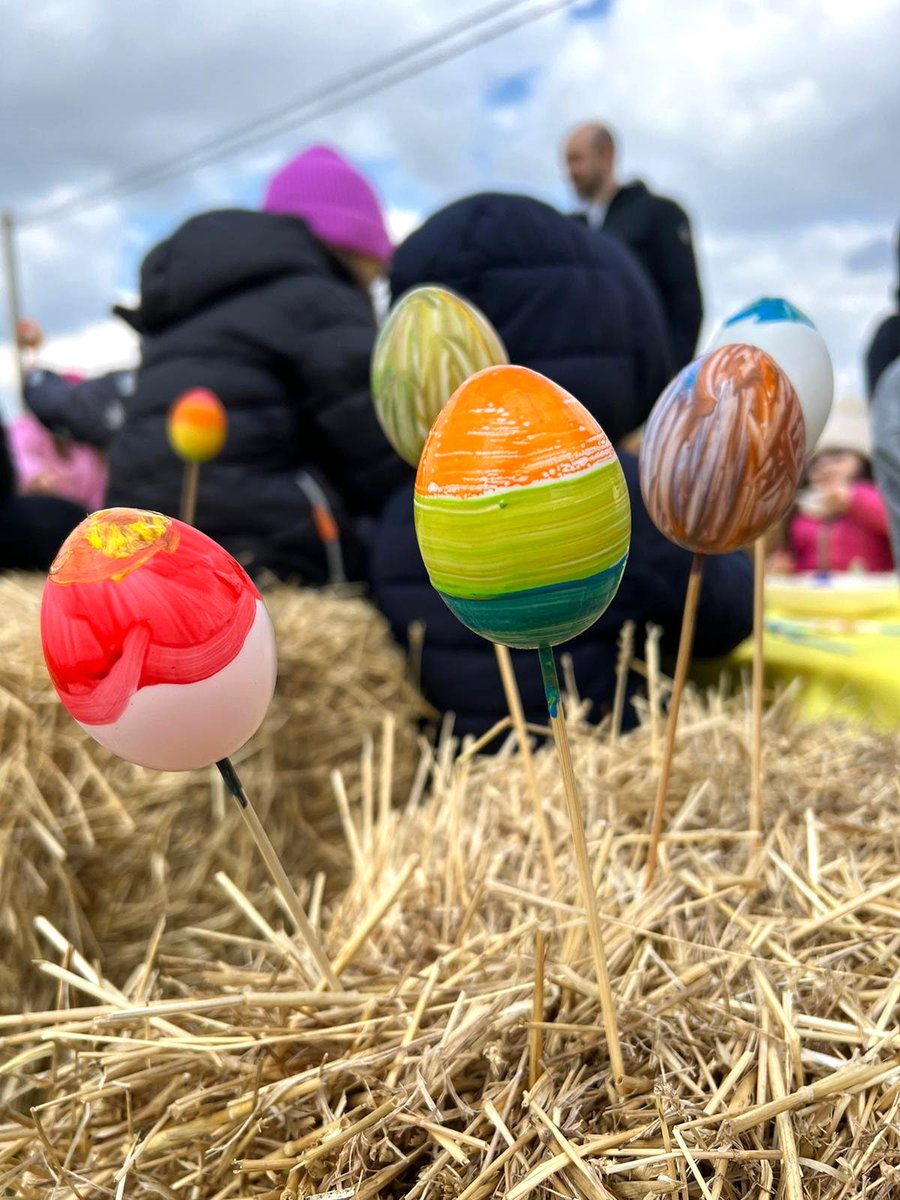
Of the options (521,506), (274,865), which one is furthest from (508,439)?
(274,865)

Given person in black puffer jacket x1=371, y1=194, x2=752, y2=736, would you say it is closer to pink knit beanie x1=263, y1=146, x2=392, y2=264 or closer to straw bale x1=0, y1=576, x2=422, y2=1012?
straw bale x1=0, y1=576, x2=422, y2=1012

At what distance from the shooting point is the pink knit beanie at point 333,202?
6.35 feet

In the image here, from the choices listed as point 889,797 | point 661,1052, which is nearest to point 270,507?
point 889,797

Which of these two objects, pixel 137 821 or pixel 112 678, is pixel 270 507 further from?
pixel 112 678

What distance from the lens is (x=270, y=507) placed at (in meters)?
1.67

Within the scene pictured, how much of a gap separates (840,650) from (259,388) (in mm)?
1064

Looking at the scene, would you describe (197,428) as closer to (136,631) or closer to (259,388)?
(259,388)

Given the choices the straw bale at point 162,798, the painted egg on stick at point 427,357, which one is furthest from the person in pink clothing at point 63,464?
the painted egg on stick at point 427,357

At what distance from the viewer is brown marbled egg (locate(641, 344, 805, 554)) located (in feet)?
1.96

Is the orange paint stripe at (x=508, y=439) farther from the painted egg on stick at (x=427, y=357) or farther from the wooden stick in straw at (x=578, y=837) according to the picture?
the painted egg on stick at (x=427, y=357)

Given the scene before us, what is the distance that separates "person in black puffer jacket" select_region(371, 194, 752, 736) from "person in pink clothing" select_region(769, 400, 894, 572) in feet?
4.18

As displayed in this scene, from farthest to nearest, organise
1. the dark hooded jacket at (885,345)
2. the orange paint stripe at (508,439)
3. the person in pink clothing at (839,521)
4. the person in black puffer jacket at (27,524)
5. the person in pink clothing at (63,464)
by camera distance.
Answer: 1. the person in pink clothing at (63,464)
2. the person in pink clothing at (839,521)
3. the dark hooded jacket at (885,345)
4. the person in black puffer jacket at (27,524)
5. the orange paint stripe at (508,439)

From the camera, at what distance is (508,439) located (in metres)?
0.49

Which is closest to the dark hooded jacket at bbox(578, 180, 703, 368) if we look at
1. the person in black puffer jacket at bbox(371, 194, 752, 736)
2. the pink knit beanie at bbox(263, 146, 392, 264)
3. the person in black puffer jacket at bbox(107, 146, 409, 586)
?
the pink knit beanie at bbox(263, 146, 392, 264)
